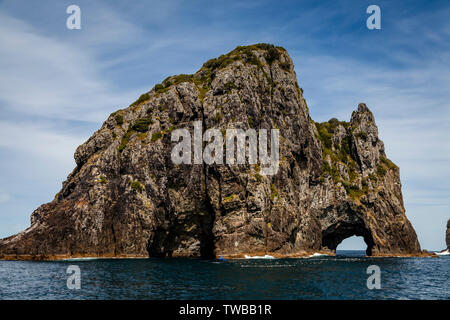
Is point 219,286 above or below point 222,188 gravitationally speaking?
below

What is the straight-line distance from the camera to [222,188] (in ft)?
Result: 333

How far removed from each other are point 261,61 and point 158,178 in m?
56.7

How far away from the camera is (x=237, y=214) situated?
98125mm

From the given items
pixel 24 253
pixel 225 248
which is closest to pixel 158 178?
pixel 225 248

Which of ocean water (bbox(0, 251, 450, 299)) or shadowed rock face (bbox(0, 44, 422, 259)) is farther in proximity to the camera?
shadowed rock face (bbox(0, 44, 422, 259))

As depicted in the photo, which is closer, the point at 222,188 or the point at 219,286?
the point at 219,286

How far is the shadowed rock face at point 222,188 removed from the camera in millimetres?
97000

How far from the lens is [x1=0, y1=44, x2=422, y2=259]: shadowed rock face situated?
97.0m

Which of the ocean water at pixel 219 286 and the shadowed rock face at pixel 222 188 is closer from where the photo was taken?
the ocean water at pixel 219 286
